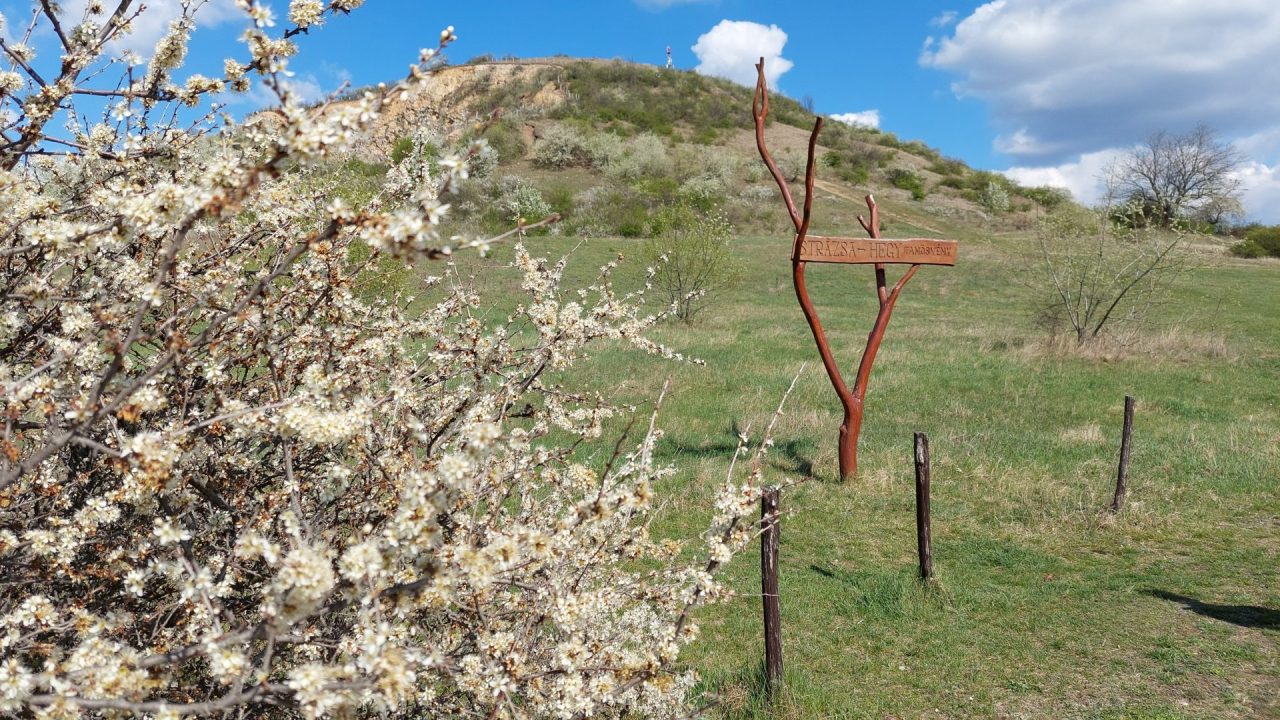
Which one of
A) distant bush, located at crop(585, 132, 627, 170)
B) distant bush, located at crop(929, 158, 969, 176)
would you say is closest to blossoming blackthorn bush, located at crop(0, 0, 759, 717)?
distant bush, located at crop(585, 132, 627, 170)

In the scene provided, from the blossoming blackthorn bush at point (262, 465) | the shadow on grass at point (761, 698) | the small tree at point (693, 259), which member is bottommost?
the shadow on grass at point (761, 698)

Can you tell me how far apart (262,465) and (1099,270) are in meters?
18.5

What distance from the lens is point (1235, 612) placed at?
5.99 meters

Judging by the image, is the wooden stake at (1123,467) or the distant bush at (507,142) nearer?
the wooden stake at (1123,467)

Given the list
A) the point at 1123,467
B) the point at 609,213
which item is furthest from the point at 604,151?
the point at 1123,467

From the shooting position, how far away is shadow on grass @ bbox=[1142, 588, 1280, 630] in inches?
228

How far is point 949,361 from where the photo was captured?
16078 mm

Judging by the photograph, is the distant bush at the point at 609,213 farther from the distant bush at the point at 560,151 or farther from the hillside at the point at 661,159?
the distant bush at the point at 560,151

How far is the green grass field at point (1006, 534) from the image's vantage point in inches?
199

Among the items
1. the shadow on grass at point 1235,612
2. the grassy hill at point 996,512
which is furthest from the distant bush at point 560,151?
the shadow on grass at point 1235,612

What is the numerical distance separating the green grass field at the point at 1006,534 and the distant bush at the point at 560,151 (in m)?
41.9

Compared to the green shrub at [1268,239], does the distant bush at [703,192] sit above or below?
above

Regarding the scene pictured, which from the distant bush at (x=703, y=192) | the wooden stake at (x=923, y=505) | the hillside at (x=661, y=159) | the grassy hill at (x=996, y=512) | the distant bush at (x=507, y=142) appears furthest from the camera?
the distant bush at (x=507, y=142)

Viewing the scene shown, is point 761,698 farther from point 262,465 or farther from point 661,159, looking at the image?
point 661,159
